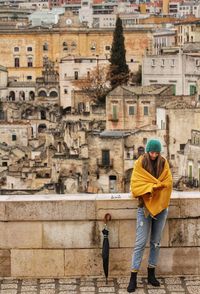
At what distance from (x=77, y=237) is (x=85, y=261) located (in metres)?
0.28

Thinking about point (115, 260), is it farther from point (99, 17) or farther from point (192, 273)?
point (99, 17)

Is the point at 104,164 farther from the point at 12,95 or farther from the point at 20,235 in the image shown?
the point at 12,95

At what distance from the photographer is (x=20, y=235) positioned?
8.29m

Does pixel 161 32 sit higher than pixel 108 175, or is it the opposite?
pixel 161 32

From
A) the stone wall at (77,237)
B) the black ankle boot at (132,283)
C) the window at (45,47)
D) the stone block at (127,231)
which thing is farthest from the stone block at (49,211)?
the window at (45,47)

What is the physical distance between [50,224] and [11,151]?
3861cm

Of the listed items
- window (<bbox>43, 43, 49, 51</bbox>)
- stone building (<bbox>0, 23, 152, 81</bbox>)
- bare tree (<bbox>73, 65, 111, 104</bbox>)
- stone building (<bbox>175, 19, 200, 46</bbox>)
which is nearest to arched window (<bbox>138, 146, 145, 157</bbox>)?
bare tree (<bbox>73, 65, 111, 104</bbox>)

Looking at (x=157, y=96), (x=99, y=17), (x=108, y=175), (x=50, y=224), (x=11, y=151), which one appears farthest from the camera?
(x=99, y=17)

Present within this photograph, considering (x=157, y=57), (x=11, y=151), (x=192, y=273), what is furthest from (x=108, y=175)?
(x=192, y=273)

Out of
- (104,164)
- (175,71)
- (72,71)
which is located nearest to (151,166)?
(104,164)

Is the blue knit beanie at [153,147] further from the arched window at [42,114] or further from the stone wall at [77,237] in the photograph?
the arched window at [42,114]

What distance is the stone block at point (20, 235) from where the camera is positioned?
8266 mm

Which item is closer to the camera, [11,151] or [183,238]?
[183,238]

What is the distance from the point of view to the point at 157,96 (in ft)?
141
